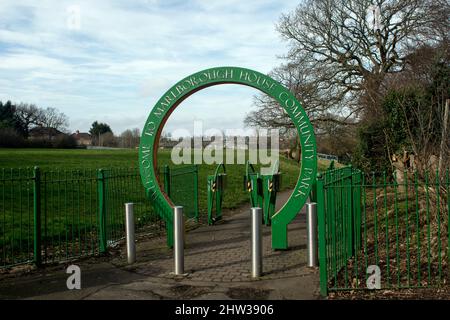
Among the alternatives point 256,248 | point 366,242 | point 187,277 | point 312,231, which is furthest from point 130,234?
point 366,242

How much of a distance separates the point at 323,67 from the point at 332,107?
222 cm

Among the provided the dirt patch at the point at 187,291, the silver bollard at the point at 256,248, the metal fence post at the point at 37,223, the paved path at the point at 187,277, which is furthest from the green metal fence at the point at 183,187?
the dirt patch at the point at 187,291

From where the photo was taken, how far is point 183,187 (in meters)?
10.7

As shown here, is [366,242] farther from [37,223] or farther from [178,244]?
[37,223]

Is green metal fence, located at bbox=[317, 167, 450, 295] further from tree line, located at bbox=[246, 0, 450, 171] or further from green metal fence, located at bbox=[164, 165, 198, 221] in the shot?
tree line, located at bbox=[246, 0, 450, 171]

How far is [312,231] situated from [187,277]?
201 centimetres

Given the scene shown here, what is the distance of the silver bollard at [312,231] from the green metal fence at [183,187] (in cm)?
369

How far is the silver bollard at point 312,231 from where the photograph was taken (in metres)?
6.51

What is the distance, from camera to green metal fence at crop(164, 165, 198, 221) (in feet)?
30.7

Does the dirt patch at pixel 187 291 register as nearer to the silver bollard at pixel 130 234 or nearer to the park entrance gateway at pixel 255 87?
the silver bollard at pixel 130 234

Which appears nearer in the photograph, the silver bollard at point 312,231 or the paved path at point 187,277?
the paved path at point 187,277

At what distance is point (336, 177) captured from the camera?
21.3ft

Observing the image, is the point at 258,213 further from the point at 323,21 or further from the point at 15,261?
the point at 323,21
